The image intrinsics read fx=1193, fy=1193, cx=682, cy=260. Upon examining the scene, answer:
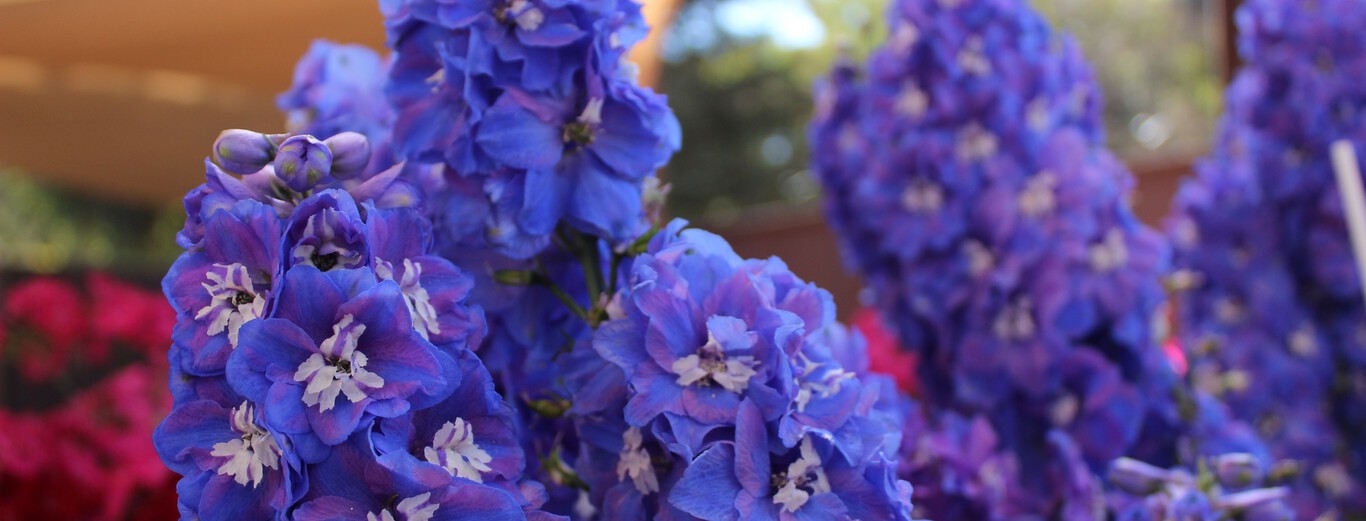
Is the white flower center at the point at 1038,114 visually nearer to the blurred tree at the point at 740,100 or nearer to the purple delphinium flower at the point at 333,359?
the purple delphinium flower at the point at 333,359

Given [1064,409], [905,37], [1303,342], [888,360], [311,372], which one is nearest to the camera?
[311,372]

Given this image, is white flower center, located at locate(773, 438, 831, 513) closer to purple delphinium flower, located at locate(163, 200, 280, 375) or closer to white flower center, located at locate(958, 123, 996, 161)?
purple delphinium flower, located at locate(163, 200, 280, 375)

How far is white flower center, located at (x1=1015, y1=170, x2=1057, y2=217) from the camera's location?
3.17 feet

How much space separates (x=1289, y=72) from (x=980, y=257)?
1.60 feet

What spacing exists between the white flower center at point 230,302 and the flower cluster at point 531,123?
133 mm

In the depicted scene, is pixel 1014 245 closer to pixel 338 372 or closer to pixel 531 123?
pixel 531 123

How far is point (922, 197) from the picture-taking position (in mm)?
1001

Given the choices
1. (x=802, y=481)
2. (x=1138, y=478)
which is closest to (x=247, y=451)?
(x=802, y=481)

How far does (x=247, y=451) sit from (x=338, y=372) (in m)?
0.05

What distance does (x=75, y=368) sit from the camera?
1618 mm

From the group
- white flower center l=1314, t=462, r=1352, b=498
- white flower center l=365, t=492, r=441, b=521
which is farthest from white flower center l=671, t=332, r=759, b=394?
white flower center l=1314, t=462, r=1352, b=498

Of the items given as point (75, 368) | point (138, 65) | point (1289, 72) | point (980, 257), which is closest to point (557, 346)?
point (980, 257)

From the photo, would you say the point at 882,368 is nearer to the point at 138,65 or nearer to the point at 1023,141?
the point at 1023,141

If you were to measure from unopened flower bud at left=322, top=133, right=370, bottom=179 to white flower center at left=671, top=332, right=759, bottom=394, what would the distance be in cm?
16
